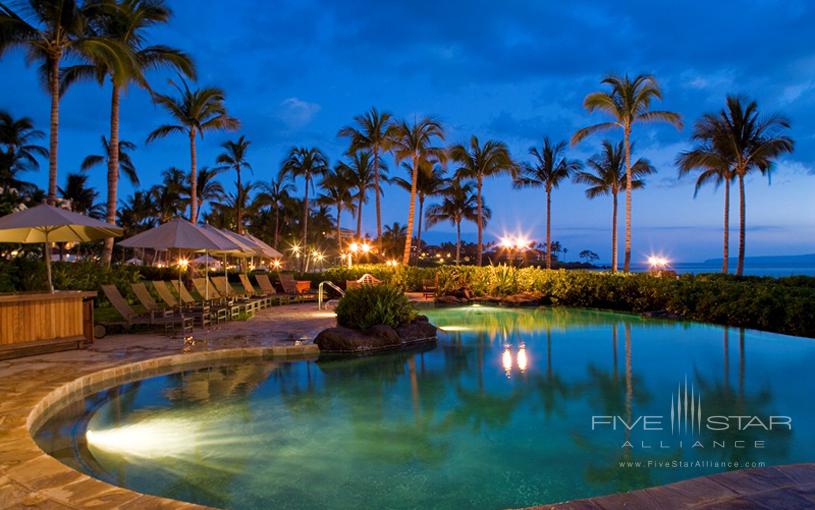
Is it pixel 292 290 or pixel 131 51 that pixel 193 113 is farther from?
pixel 292 290

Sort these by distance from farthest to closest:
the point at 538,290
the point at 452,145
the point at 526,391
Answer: the point at 452,145 < the point at 538,290 < the point at 526,391

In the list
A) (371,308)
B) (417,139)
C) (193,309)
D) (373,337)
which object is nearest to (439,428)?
(373,337)

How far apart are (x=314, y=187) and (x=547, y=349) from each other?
34.9 metres

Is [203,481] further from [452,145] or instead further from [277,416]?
[452,145]

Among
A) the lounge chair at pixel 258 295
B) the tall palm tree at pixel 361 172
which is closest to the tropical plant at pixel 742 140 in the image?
the tall palm tree at pixel 361 172

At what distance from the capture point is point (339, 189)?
42625 mm

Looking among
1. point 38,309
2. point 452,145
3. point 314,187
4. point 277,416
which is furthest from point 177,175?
point 277,416

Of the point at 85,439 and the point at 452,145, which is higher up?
the point at 452,145

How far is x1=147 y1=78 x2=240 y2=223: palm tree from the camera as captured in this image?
23.4 metres

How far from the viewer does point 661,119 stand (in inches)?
878

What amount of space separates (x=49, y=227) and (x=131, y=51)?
766 cm

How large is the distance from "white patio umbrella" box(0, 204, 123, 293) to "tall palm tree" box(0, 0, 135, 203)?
5.24 m

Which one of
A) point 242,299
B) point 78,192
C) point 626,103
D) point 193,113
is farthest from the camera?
point 78,192

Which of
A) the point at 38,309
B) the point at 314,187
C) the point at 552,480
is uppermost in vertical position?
the point at 314,187
